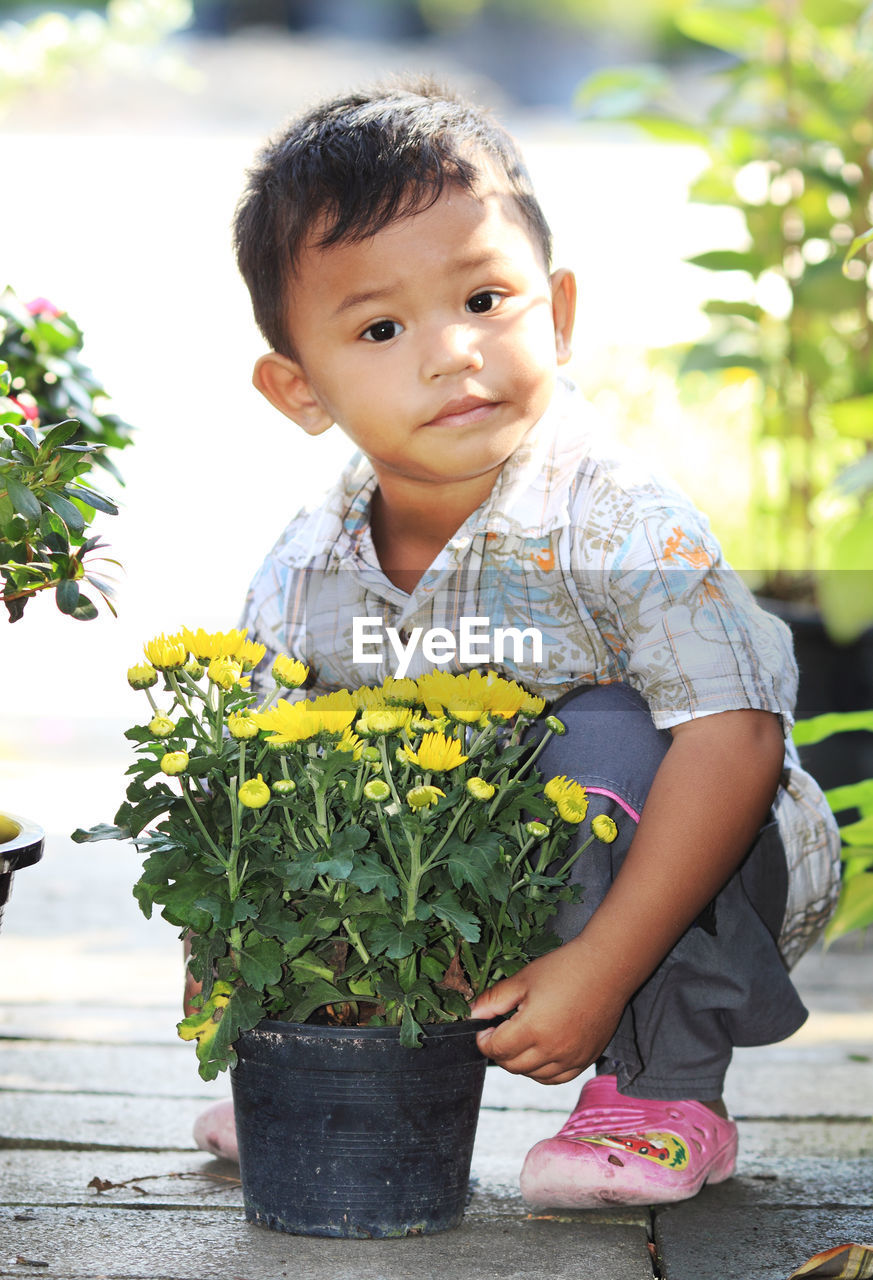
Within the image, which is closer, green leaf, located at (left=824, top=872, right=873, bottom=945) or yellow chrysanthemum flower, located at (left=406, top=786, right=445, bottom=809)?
yellow chrysanthemum flower, located at (left=406, top=786, right=445, bottom=809)

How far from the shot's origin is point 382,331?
1.53 meters

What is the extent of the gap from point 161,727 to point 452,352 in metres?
0.51

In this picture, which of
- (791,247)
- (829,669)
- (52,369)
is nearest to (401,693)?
(52,369)

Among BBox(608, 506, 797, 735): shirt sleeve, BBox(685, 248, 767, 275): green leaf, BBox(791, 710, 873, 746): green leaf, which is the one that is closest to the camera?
BBox(608, 506, 797, 735): shirt sleeve

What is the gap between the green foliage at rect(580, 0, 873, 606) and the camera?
311 centimetres

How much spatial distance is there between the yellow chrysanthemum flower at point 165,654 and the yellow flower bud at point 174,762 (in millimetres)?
94

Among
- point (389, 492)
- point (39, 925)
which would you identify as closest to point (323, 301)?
point (389, 492)

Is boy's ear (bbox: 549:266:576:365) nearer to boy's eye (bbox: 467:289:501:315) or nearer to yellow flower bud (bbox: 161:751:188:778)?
boy's eye (bbox: 467:289:501:315)

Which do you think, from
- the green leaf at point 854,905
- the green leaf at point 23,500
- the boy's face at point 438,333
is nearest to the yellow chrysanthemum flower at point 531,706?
the boy's face at point 438,333

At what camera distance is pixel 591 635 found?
5.06 feet

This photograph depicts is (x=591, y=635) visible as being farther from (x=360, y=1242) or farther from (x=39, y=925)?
(x=39, y=925)

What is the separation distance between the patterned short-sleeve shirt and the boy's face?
0.07 m

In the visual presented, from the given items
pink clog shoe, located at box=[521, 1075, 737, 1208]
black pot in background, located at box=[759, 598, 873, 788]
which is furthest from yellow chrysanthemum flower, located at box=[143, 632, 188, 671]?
black pot in background, located at box=[759, 598, 873, 788]

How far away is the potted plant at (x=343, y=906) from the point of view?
1183mm
